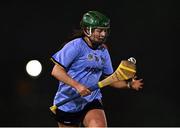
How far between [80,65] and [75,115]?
423 millimetres

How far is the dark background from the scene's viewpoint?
322 inches

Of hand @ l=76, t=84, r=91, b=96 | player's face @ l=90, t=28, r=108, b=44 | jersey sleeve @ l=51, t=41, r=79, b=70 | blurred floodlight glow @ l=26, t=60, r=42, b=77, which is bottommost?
blurred floodlight glow @ l=26, t=60, r=42, b=77

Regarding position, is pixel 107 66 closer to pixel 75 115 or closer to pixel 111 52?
pixel 75 115

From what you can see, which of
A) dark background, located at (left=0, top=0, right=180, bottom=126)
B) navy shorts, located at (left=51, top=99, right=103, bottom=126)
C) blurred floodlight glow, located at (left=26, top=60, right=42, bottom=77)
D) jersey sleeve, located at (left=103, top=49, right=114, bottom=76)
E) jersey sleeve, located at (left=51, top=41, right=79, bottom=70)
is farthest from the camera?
blurred floodlight glow, located at (left=26, top=60, right=42, bottom=77)

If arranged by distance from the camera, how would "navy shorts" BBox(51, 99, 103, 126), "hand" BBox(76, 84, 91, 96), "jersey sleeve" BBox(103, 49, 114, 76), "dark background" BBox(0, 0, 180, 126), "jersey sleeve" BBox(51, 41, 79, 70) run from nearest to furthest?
"hand" BBox(76, 84, 91, 96) < "jersey sleeve" BBox(51, 41, 79, 70) < "navy shorts" BBox(51, 99, 103, 126) < "jersey sleeve" BBox(103, 49, 114, 76) < "dark background" BBox(0, 0, 180, 126)

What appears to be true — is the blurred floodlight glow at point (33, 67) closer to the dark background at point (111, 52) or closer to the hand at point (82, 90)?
the dark background at point (111, 52)

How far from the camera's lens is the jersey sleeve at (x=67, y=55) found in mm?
4535

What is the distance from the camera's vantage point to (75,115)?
4.73m

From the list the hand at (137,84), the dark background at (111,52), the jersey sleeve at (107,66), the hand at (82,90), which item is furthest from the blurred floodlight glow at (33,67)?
the hand at (82,90)

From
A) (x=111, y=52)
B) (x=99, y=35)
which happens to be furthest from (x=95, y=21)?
(x=111, y=52)

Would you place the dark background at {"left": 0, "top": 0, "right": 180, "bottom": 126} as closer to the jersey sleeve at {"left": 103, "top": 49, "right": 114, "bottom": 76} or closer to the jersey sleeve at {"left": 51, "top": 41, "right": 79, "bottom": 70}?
the jersey sleeve at {"left": 103, "top": 49, "right": 114, "bottom": 76}

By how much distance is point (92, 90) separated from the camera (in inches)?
180

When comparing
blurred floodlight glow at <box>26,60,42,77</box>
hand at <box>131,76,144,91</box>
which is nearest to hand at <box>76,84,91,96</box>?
hand at <box>131,76,144,91</box>

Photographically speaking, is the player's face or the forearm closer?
the forearm
